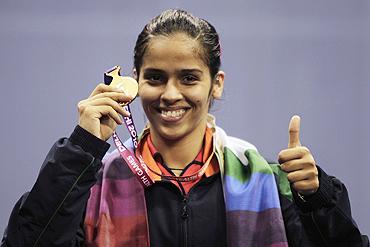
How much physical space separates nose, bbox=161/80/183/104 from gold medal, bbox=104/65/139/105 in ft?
0.21

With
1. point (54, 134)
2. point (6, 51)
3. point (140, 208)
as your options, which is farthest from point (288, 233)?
point (6, 51)

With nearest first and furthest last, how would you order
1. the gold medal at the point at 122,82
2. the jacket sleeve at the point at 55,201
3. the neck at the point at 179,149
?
1. the jacket sleeve at the point at 55,201
2. the gold medal at the point at 122,82
3. the neck at the point at 179,149

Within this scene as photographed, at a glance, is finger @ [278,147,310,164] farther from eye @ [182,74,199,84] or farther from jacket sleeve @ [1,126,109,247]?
jacket sleeve @ [1,126,109,247]

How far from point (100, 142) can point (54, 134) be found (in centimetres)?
101

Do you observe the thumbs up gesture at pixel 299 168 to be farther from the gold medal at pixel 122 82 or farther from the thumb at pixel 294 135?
the gold medal at pixel 122 82

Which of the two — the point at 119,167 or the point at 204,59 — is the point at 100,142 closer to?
the point at 119,167

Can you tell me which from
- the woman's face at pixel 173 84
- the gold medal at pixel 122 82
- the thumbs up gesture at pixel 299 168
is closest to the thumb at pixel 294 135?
the thumbs up gesture at pixel 299 168

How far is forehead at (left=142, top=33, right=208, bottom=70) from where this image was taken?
1.32m

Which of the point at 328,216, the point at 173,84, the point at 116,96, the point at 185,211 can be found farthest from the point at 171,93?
the point at 328,216

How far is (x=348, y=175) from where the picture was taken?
7.22 feet

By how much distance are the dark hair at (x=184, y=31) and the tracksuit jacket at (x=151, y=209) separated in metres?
0.26

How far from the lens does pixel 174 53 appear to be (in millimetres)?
1317

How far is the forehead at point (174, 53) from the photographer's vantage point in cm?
132

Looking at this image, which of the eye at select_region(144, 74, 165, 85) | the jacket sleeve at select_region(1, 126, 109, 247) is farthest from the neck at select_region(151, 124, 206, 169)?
the jacket sleeve at select_region(1, 126, 109, 247)
